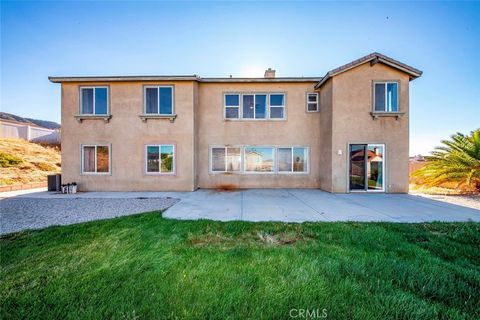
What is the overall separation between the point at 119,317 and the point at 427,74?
16.2 m

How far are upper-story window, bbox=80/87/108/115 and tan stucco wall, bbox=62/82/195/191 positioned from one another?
348 millimetres

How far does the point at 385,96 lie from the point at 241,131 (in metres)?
8.24

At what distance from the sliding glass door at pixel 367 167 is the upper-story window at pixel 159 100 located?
34.9 feet

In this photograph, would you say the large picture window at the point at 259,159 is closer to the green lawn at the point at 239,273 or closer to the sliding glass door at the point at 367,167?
the sliding glass door at the point at 367,167

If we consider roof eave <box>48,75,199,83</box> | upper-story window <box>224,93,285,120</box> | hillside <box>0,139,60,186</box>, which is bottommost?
hillside <box>0,139,60,186</box>

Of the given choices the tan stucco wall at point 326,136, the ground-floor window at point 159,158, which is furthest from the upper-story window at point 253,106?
the ground-floor window at point 159,158

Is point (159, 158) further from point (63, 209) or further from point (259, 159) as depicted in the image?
point (259, 159)

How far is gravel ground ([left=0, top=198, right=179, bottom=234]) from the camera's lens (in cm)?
599

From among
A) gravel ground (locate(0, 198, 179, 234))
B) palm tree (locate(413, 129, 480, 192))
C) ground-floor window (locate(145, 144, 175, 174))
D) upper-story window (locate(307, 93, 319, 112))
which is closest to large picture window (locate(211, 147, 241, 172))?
ground-floor window (locate(145, 144, 175, 174))

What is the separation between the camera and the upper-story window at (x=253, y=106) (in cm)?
1234

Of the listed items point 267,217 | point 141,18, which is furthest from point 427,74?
point 141,18

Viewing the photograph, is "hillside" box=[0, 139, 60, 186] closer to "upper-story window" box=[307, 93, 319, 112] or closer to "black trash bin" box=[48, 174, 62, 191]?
"black trash bin" box=[48, 174, 62, 191]

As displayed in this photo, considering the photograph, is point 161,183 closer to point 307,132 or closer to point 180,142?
point 180,142

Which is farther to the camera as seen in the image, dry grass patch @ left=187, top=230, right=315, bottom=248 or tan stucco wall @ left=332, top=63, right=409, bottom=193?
tan stucco wall @ left=332, top=63, right=409, bottom=193
